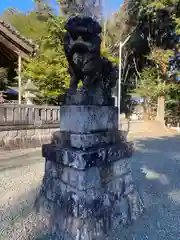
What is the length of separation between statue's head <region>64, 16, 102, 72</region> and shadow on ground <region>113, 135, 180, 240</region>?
5.43 ft

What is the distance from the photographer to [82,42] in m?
1.75

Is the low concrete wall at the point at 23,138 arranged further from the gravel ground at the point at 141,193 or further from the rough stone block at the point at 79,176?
the rough stone block at the point at 79,176

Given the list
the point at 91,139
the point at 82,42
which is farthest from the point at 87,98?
the point at 82,42

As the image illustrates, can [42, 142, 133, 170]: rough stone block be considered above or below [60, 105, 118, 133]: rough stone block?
below

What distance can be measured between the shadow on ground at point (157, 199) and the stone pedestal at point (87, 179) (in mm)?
154

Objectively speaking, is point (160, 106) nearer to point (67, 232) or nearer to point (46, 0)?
point (46, 0)

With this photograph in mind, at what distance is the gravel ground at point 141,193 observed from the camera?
1793 millimetres

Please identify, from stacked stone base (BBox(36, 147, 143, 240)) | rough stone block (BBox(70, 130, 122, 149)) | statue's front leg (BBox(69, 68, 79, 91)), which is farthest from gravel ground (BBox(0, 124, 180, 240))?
statue's front leg (BBox(69, 68, 79, 91))

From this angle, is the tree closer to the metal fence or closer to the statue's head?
the metal fence

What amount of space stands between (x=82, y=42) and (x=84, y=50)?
7 cm

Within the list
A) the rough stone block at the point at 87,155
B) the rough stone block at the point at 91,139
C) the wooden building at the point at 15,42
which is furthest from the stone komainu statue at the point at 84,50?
the wooden building at the point at 15,42

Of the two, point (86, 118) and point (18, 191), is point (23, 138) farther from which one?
point (86, 118)

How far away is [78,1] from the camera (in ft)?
34.0

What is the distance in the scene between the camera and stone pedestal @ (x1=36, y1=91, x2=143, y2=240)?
1.65 meters
